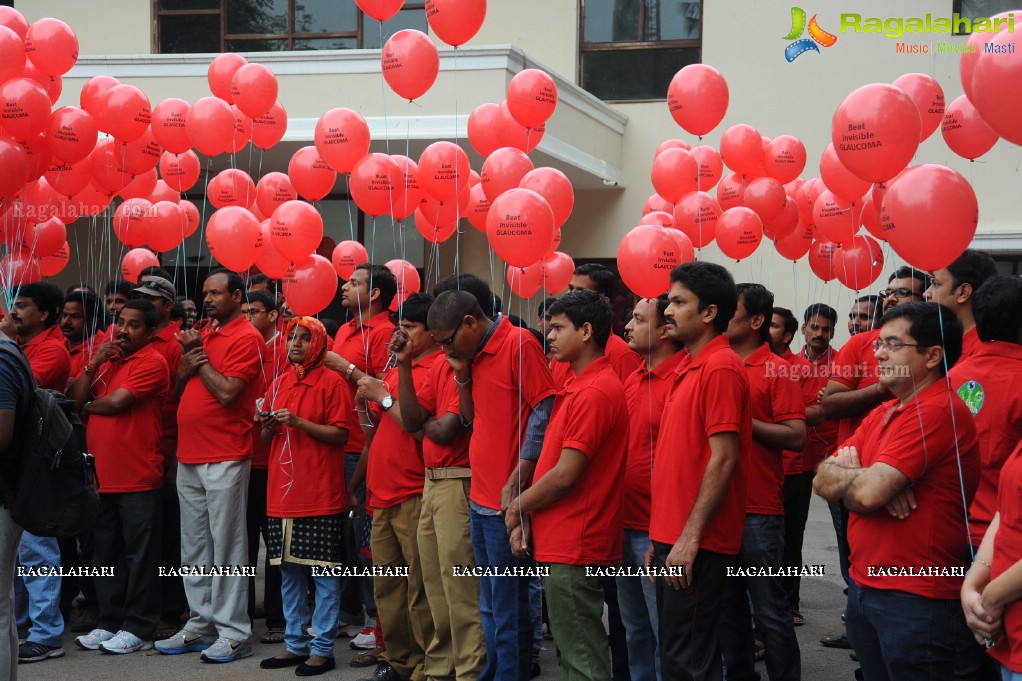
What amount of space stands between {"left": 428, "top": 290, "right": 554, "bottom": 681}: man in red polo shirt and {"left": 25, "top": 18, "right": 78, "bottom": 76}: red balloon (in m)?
3.53

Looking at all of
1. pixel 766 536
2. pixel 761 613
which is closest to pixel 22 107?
pixel 766 536

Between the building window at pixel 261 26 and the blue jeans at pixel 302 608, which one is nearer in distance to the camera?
the blue jeans at pixel 302 608

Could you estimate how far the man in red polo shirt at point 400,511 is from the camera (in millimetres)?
5340

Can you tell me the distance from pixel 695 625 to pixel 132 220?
17.2 feet

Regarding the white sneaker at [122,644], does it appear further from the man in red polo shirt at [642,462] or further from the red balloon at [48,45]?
the red balloon at [48,45]

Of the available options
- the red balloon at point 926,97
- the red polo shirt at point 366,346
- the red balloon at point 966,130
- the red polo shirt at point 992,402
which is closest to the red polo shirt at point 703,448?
the red polo shirt at point 992,402

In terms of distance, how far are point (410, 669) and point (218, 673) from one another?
1120 mm

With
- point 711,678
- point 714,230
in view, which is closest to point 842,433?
point 714,230

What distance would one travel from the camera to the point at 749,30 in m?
13.0

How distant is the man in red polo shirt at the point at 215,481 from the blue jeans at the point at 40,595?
25.0 inches

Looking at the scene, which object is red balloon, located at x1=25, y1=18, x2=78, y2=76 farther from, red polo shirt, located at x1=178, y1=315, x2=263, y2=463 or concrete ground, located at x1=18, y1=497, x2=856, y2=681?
concrete ground, located at x1=18, y1=497, x2=856, y2=681

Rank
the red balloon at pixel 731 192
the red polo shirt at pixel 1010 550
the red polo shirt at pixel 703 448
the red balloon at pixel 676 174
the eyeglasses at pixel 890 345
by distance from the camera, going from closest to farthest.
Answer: the red polo shirt at pixel 1010 550 → the eyeglasses at pixel 890 345 → the red polo shirt at pixel 703 448 → the red balloon at pixel 676 174 → the red balloon at pixel 731 192

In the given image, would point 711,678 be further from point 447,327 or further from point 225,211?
point 225,211

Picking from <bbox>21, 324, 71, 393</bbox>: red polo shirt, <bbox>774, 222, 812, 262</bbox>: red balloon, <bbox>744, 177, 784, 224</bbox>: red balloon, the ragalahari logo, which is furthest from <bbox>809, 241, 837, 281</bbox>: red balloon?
the ragalahari logo
